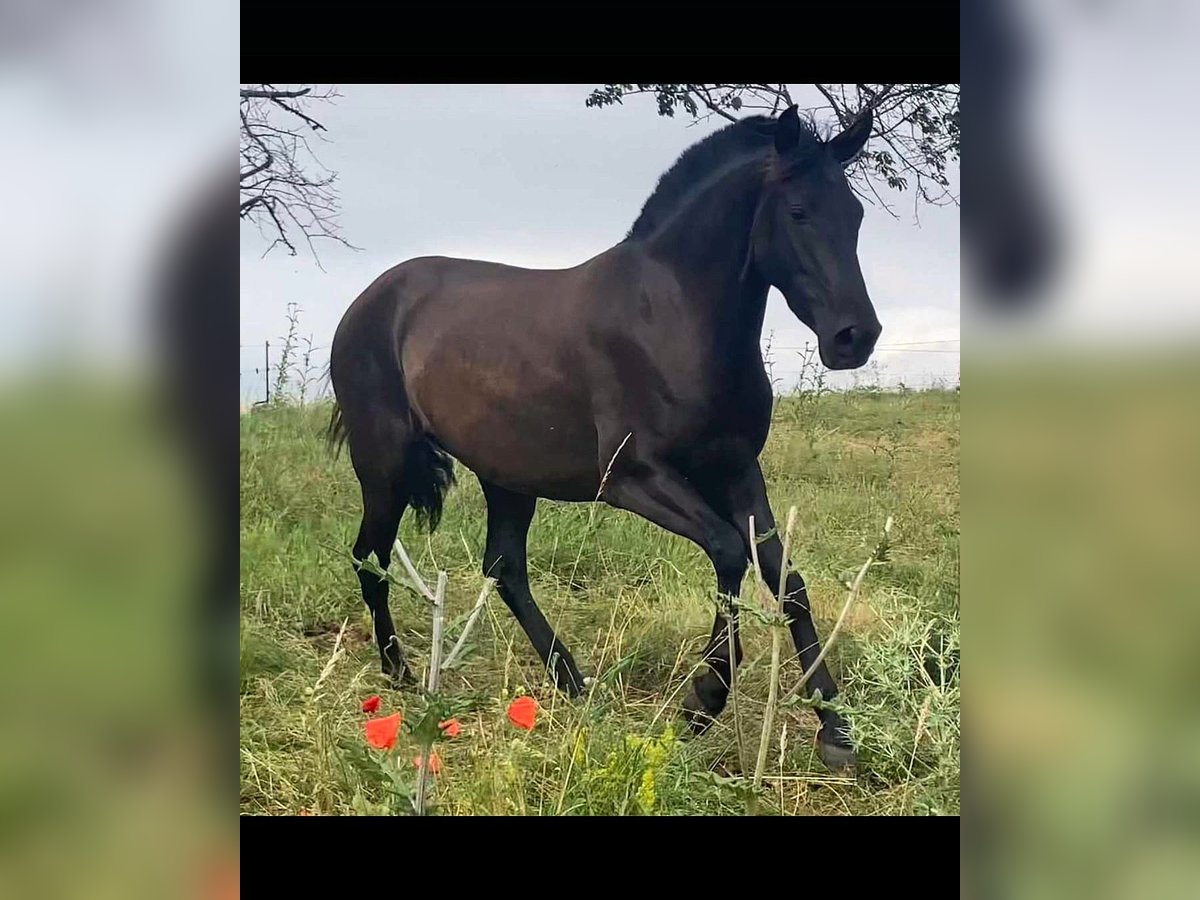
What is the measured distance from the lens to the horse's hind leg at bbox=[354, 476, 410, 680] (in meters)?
2.99

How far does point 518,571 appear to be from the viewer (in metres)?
2.98

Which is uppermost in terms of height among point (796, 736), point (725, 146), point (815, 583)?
point (725, 146)

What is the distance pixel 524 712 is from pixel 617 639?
44 cm

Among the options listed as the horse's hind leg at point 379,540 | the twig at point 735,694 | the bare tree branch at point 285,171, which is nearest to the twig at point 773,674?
the twig at point 735,694

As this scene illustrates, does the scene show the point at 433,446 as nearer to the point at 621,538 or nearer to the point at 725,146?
the point at 621,538

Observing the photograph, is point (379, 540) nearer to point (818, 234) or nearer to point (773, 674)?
point (773, 674)

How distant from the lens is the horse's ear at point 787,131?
2676 mm

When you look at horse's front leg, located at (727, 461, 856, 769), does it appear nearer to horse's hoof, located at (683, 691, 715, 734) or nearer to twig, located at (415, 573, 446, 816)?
horse's hoof, located at (683, 691, 715, 734)

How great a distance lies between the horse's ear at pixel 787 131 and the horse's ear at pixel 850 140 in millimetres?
116

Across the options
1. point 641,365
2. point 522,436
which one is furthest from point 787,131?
point 522,436
